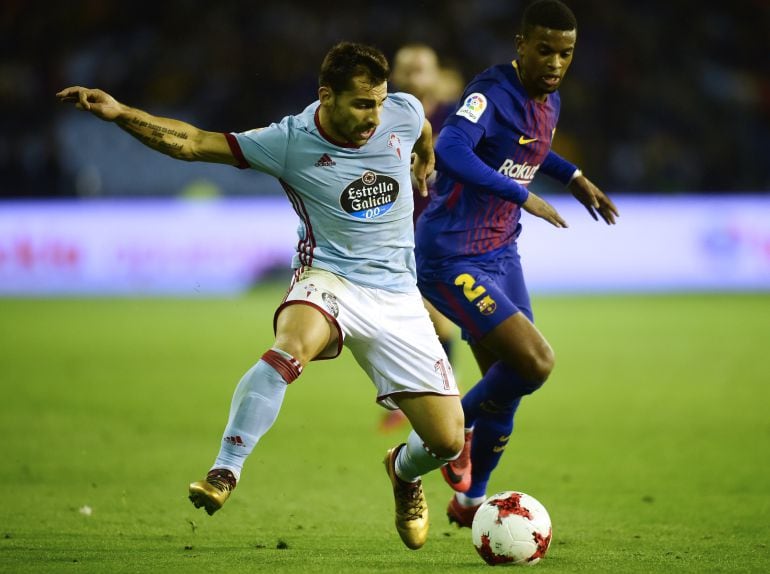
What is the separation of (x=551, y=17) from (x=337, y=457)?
3143 millimetres

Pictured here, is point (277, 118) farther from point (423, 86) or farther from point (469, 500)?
point (469, 500)

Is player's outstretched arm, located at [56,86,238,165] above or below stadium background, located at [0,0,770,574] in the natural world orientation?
above

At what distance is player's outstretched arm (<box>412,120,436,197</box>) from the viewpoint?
5461mm

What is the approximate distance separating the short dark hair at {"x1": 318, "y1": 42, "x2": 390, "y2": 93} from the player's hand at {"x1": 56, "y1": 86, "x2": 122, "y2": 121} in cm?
87

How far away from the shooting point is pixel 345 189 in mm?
4973

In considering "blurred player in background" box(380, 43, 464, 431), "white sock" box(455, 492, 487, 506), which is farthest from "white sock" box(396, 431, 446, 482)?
"blurred player in background" box(380, 43, 464, 431)

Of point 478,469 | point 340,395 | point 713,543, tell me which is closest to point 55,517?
point 478,469

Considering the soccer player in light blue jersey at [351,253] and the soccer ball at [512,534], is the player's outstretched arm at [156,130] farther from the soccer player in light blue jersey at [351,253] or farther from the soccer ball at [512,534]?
the soccer ball at [512,534]

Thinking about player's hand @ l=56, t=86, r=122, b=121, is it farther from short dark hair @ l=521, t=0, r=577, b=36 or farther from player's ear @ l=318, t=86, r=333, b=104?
short dark hair @ l=521, t=0, r=577, b=36

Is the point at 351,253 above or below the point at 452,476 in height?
above

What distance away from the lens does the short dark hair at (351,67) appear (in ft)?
15.8

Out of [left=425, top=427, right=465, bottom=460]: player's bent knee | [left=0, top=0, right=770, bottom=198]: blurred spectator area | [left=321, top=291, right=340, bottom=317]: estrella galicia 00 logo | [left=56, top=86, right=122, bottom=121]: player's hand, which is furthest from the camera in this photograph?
[left=0, top=0, right=770, bottom=198]: blurred spectator area

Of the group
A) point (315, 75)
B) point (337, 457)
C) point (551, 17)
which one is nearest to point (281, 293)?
point (315, 75)

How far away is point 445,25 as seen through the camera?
785 inches
